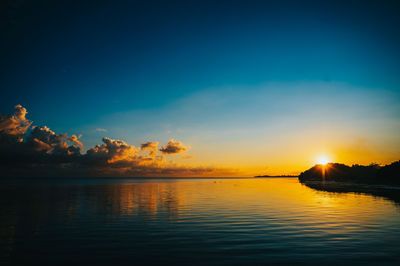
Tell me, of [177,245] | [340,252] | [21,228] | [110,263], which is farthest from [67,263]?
[340,252]

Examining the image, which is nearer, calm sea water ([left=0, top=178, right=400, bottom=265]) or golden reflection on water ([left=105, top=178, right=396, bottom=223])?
calm sea water ([left=0, top=178, right=400, bottom=265])

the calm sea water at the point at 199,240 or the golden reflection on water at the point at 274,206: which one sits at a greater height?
the calm sea water at the point at 199,240

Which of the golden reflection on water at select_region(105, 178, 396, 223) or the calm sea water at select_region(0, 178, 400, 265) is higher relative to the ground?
the calm sea water at select_region(0, 178, 400, 265)

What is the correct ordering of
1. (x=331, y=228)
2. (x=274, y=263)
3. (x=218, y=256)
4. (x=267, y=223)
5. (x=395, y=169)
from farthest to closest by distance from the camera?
1. (x=395, y=169)
2. (x=267, y=223)
3. (x=331, y=228)
4. (x=218, y=256)
5. (x=274, y=263)

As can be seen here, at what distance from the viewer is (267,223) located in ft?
94.7

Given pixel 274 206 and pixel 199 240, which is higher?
pixel 199 240

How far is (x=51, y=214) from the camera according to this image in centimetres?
3553

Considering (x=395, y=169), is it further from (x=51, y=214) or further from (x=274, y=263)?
(x=51, y=214)

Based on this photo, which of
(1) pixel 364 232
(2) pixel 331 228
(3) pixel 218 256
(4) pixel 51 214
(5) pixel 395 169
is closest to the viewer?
(3) pixel 218 256

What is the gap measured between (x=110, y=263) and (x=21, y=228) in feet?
57.6

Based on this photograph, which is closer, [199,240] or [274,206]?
[199,240]

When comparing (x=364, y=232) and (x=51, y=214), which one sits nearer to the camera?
(x=364, y=232)

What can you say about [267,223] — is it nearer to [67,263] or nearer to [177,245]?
[177,245]

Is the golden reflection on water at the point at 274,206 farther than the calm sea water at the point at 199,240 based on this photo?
Yes
